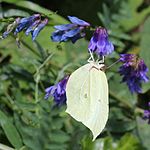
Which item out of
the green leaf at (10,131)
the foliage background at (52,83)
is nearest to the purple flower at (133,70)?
the foliage background at (52,83)

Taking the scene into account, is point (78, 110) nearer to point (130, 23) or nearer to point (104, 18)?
point (104, 18)

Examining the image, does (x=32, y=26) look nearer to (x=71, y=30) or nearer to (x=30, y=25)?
(x=30, y=25)

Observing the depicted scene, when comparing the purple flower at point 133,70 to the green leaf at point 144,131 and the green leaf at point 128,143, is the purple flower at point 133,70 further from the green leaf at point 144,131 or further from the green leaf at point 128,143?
the green leaf at point 144,131

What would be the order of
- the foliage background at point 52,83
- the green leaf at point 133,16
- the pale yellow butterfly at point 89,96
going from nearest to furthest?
the pale yellow butterfly at point 89,96
the foliage background at point 52,83
the green leaf at point 133,16

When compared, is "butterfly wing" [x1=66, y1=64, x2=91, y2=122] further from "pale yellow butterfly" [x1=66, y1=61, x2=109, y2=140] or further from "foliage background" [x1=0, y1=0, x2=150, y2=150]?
"foliage background" [x1=0, y1=0, x2=150, y2=150]

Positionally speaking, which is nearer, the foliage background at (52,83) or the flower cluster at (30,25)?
Result: the flower cluster at (30,25)

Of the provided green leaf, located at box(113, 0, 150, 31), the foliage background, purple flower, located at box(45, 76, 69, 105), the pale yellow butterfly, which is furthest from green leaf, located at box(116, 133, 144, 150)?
green leaf, located at box(113, 0, 150, 31)
